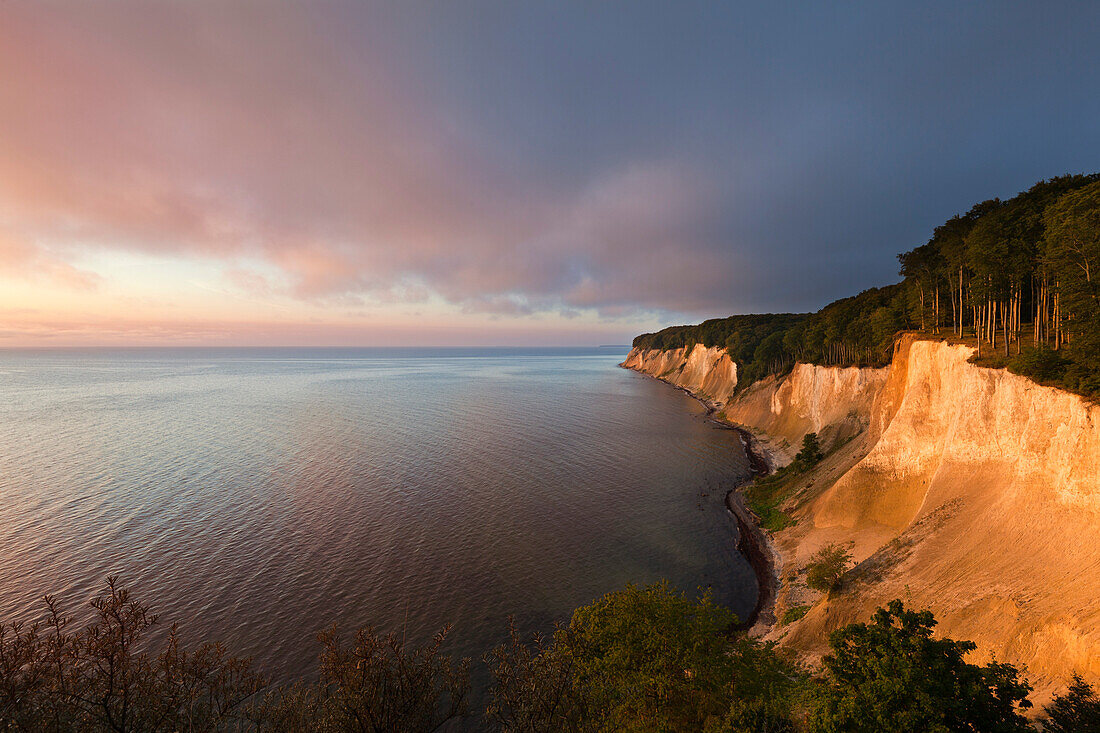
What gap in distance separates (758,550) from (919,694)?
3077 cm

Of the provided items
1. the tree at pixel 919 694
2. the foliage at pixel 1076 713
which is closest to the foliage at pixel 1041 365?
the foliage at pixel 1076 713

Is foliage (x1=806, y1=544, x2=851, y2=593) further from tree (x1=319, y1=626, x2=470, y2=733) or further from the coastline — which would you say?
tree (x1=319, y1=626, x2=470, y2=733)

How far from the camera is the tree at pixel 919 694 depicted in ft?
43.1

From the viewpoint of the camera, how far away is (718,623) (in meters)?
23.0

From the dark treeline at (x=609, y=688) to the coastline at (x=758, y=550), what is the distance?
6904 millimetres

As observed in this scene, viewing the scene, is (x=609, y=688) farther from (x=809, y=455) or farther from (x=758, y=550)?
(x=809, y=455)

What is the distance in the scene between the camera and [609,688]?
19.5 metres

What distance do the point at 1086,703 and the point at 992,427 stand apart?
2295 cm

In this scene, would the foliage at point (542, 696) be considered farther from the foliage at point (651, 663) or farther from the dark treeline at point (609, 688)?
the foliage at point (651, 663)

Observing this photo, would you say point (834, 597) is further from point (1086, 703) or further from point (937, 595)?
point (1086, 703)

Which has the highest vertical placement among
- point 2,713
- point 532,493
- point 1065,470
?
point 1065,470

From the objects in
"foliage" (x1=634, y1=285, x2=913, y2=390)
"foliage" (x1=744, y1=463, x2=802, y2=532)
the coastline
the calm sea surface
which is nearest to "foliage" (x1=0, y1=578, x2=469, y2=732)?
the calm sea surface

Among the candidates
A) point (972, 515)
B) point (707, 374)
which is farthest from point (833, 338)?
point (707, 374)

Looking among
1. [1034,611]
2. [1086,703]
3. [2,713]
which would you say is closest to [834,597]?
[1034,611]
